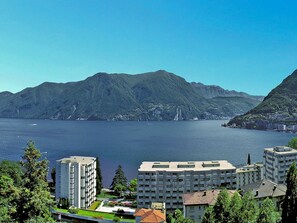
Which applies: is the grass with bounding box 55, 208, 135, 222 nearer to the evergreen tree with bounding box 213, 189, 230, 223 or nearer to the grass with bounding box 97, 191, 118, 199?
the grass with bounding box 97, 191, 118, 199

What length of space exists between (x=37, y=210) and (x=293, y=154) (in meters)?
76.1

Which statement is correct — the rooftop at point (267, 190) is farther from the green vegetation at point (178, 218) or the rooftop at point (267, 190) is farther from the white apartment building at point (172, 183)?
the white apartment building at point (172, 183)

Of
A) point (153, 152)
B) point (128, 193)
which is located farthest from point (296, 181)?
point (153, 152)

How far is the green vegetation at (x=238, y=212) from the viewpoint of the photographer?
84.8 feet

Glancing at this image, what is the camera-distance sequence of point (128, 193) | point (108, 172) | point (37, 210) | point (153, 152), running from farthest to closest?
point (153, 152) < point (108, 172) < point (128, 193) < point (37, 210)

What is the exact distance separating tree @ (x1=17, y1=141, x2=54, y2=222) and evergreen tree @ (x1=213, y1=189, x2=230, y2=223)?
15.6m

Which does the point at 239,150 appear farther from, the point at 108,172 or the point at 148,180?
the point at 148,180

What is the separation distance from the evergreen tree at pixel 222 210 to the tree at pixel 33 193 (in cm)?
1557

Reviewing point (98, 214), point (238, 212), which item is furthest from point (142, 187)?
point (238, 212)

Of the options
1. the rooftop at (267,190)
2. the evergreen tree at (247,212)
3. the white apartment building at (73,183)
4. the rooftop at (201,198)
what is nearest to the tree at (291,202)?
the evergreen tree at (247,212)

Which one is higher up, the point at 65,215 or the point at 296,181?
the point at 296,181

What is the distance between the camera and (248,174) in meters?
78.7

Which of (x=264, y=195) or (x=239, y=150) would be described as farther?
(x=239, y=150)

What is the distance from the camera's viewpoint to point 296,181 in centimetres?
2525
